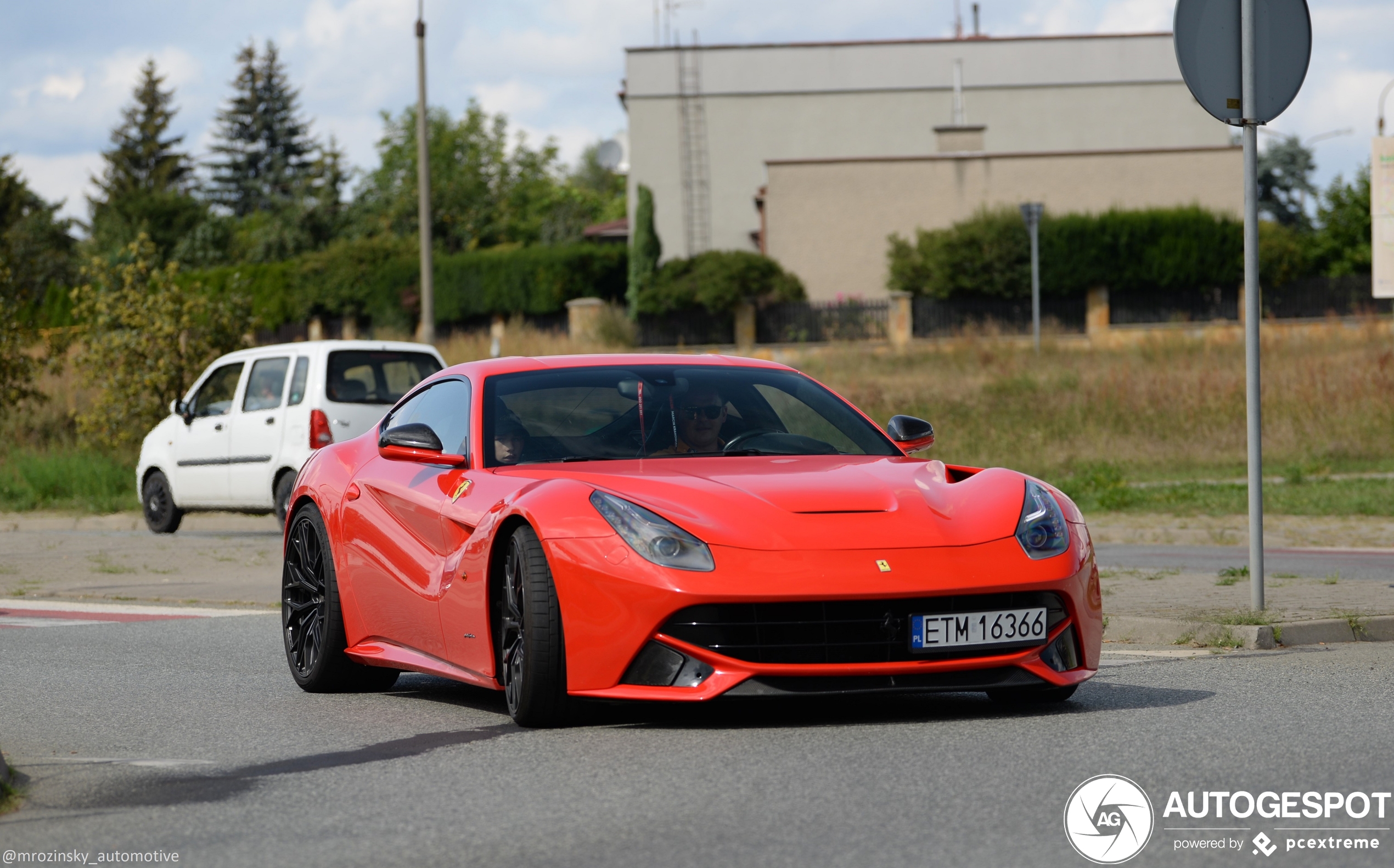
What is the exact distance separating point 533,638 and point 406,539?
129 centimetres

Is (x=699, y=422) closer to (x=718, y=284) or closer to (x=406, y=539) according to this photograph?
(x=406, y=539)

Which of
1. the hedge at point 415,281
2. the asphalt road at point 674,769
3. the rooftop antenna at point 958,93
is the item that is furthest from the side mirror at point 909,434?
the rooftop antenna at point 958,93

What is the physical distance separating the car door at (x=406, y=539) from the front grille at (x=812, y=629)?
1.34 metres

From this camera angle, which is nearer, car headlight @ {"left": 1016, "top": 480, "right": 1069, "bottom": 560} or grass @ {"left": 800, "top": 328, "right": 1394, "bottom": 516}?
car headlight @ {"left": 1016, "top": 480, "right": 1069, "bottom": 560}

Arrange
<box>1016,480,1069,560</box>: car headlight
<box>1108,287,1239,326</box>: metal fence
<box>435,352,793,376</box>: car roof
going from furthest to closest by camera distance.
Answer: <box>1108,287,1239,326</box>: metal fence, <box>435,352,793,376</box>: car roof, <box>1016,480,1069,560</box>: car headlight

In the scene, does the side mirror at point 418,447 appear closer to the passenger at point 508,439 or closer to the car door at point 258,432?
the passenger at point 508,439

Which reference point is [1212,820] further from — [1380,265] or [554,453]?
[1380,265]

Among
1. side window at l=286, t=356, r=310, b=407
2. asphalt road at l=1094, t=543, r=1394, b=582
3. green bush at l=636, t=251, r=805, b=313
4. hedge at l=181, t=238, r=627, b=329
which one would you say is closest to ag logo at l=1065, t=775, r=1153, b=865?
asphalt road at l=1094, t=543, r=1394, b=582

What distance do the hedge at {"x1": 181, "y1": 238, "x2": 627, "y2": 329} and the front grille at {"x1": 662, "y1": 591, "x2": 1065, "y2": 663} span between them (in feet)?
167

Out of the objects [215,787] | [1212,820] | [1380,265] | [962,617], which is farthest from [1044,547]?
[1380,265]

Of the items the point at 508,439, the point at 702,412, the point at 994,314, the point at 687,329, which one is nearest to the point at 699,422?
the point at 702,412

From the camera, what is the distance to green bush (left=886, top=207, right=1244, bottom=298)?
52812mm

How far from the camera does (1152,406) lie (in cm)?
2508

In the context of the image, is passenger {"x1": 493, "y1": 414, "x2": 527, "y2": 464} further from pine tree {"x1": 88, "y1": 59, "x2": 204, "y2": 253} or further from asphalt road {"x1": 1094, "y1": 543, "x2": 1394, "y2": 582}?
pine tree {"x1": 88, "y1": 59, "x2": 204, "y2": 253}
